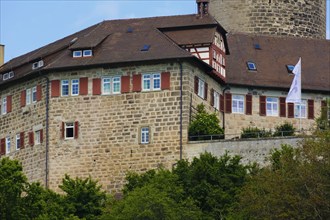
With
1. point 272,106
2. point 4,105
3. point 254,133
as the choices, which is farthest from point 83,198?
point 272,106

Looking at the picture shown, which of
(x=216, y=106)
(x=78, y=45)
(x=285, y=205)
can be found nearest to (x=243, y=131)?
(x=216, y=106)

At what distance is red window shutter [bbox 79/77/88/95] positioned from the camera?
3895 inches

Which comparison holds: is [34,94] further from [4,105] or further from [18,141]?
[4,105]

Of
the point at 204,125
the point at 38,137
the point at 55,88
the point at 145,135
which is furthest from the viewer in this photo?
the point at 38,137

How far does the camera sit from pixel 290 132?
9769 cm

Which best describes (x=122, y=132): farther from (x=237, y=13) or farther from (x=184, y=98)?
(x=237, y=13)

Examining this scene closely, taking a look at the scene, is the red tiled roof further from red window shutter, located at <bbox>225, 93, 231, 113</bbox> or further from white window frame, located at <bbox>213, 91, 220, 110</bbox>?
white window frame, located at <bbox>213, 91, 220, 110</bbox>

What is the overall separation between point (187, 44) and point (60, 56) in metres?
6.49

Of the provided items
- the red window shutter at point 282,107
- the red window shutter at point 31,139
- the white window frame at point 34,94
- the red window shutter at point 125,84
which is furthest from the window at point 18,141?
the red window shutter at point 282,107

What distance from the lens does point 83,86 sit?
9906 cm

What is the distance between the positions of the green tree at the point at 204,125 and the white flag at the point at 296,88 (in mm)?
4421

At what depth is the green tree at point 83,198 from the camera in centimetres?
9194

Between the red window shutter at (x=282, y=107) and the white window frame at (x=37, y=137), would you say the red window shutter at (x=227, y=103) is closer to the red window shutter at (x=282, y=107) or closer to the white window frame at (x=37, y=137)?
the red window shutter at (x=282, y=107)

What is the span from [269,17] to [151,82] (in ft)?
54.4
